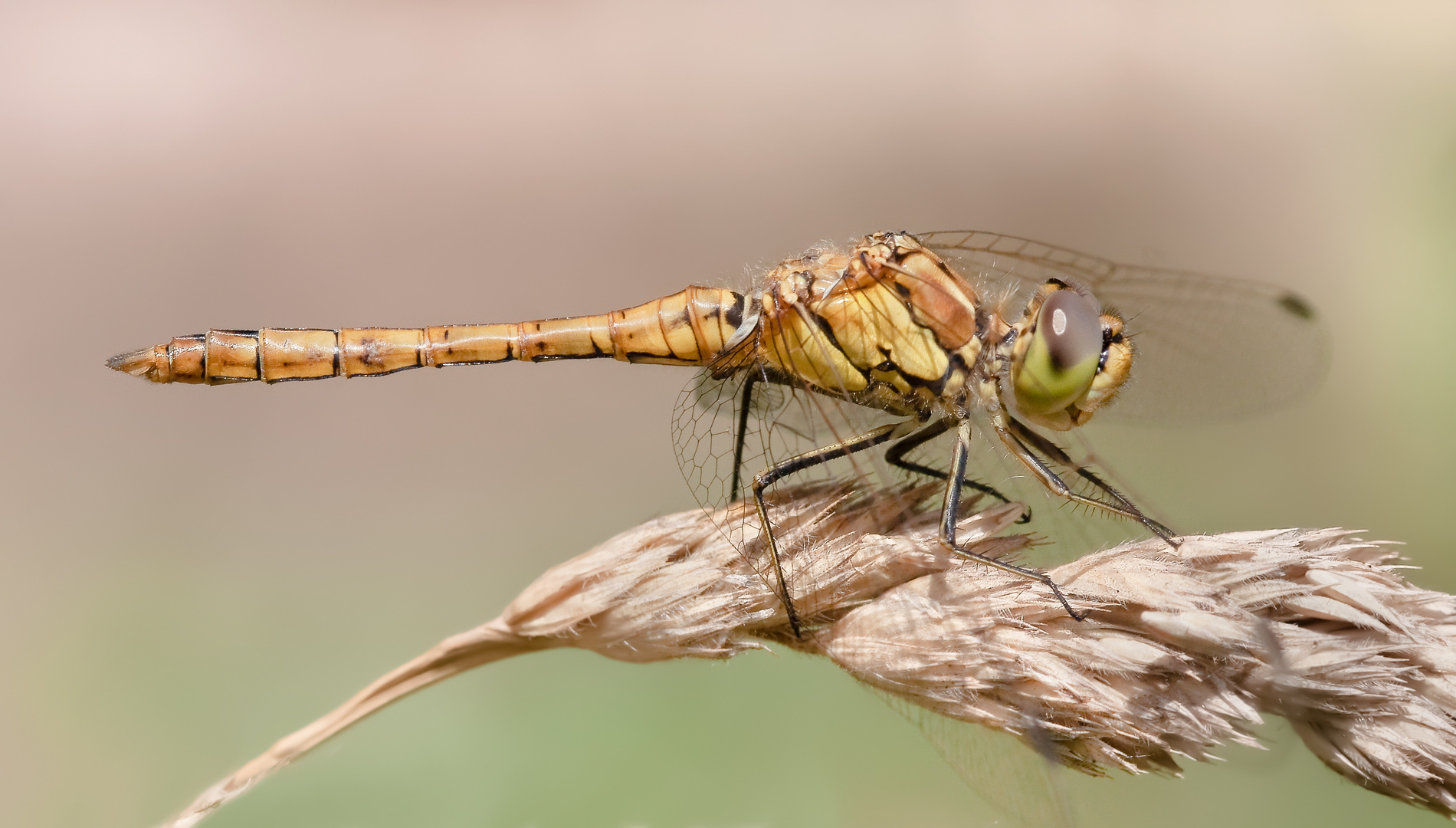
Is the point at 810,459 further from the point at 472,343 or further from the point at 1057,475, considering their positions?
the point at 472,343

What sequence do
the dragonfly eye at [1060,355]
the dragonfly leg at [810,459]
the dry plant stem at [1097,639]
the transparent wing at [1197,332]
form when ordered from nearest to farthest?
the dry plant stem at [1097,639] → the dragonfly leg at [810,459] → the dragonfly eye at [1060,355] → the transparent wing at [1197,332]

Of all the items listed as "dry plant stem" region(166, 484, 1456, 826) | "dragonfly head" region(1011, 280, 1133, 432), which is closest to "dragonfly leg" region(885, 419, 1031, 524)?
"dragonfly head" region(1011, 280, 1133, 432)

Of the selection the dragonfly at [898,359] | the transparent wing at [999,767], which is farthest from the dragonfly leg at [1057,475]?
the transparent wing at [999,767]

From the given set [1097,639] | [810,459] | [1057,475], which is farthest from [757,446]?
[1097,639]

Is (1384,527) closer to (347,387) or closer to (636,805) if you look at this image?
(636,805)

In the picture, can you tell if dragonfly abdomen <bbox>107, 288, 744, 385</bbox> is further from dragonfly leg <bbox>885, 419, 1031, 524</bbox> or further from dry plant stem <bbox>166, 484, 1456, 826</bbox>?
dry plant stem <bbox>166, 484, 1456, 826</bbox>

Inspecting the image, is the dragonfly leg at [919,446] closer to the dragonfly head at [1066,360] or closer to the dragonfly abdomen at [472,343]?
the dragonfly head at [1066,360]
